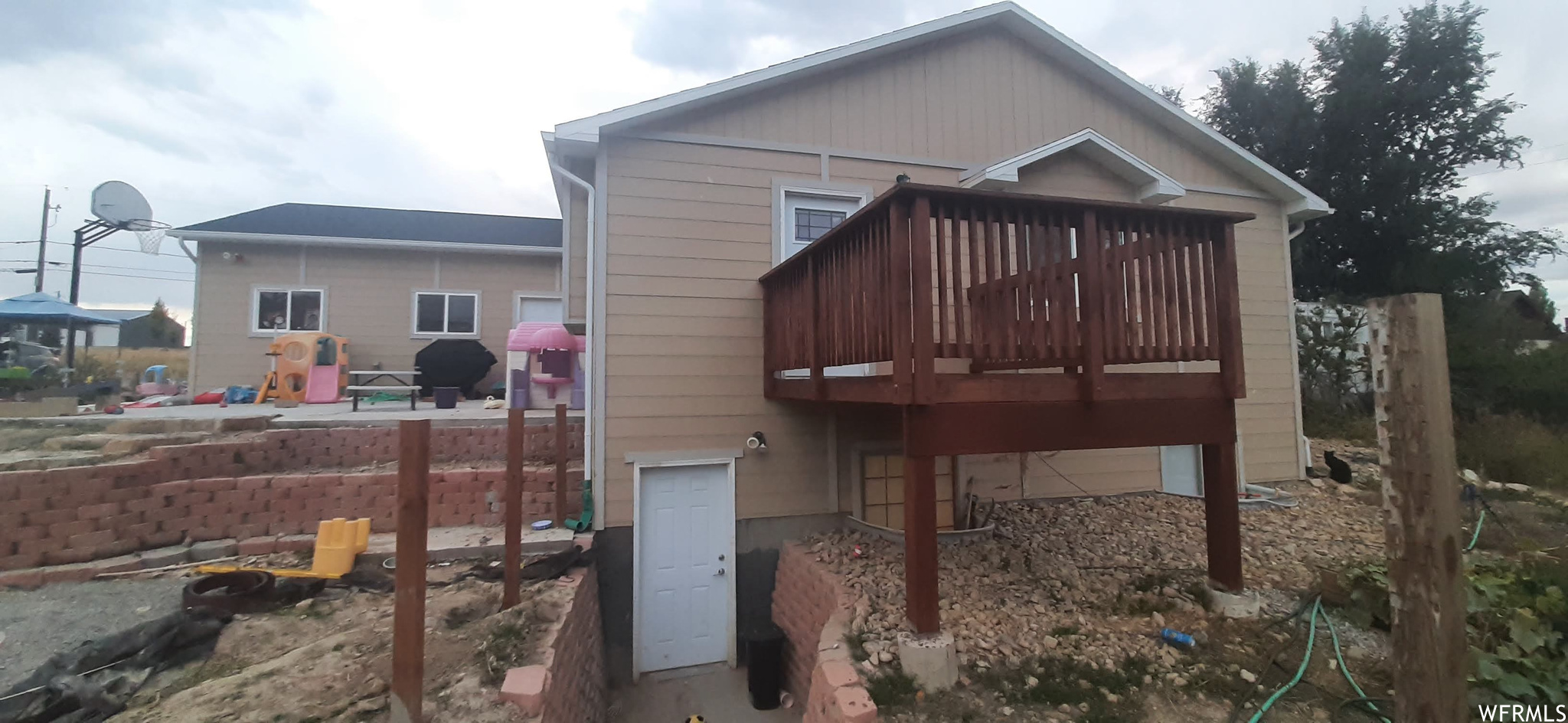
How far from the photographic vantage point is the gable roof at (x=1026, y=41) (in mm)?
5824

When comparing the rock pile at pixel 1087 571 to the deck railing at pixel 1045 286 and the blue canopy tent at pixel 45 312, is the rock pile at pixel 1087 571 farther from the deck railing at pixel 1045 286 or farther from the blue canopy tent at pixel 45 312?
the blue canopy tent at pixel 45 312

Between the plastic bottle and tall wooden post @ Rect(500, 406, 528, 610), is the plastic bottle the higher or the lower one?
the lower one

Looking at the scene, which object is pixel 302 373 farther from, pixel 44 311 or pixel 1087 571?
pixel 1087 571

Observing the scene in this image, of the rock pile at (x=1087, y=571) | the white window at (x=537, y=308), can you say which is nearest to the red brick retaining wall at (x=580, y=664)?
the rock pile at (x=1087, y=571)

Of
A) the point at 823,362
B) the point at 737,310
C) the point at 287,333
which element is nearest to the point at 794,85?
the point at 737,310

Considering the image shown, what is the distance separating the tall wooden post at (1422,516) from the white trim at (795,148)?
5.24 meters

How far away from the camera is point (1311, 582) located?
451cm

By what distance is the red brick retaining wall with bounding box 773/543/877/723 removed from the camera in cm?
330

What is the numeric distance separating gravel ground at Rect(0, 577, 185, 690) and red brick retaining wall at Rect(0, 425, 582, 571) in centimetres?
55

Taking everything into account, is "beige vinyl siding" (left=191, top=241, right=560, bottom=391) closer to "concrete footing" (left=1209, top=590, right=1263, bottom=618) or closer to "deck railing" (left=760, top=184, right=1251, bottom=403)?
"deck railing" (left=760, top=184, right=1251, bottom=403)

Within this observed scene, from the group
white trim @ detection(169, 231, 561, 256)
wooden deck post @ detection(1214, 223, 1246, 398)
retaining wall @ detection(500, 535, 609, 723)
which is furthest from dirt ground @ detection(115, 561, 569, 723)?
white trim @ detection(169, 231, 561, 256)

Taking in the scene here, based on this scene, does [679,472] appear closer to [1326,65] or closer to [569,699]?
[569,699]

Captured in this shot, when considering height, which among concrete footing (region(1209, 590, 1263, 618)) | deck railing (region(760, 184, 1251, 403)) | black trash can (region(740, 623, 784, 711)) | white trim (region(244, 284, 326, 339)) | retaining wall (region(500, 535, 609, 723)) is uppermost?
white trim (region(244, 284, 326, 339))

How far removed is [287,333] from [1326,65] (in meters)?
28.0
